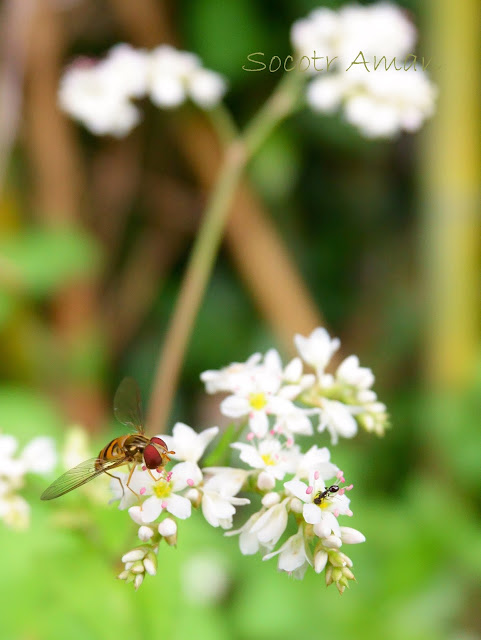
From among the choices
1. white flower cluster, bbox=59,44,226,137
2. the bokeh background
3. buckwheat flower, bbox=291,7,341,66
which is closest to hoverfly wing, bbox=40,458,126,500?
the bokeh background

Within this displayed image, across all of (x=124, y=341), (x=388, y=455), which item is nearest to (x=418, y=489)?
(x=388, y=455)

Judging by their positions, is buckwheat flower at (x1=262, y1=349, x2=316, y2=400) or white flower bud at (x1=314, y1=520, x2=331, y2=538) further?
buckwheat flower at (x1=262, y1=349, x2=316, y2=400)

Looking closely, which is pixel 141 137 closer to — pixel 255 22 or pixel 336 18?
pixel 255 22

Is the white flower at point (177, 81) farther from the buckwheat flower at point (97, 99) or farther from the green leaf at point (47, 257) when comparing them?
the green leaf at point (47, 257)

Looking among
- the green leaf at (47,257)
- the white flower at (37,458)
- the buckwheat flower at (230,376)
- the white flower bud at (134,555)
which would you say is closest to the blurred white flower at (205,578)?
the white flower at (37,458)

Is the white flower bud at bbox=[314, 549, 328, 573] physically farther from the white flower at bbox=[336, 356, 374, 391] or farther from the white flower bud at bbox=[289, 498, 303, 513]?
the white flower at bbox=[336, 356, 374, 391]

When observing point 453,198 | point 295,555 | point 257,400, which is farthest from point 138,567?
point 453,198

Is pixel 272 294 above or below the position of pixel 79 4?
below
